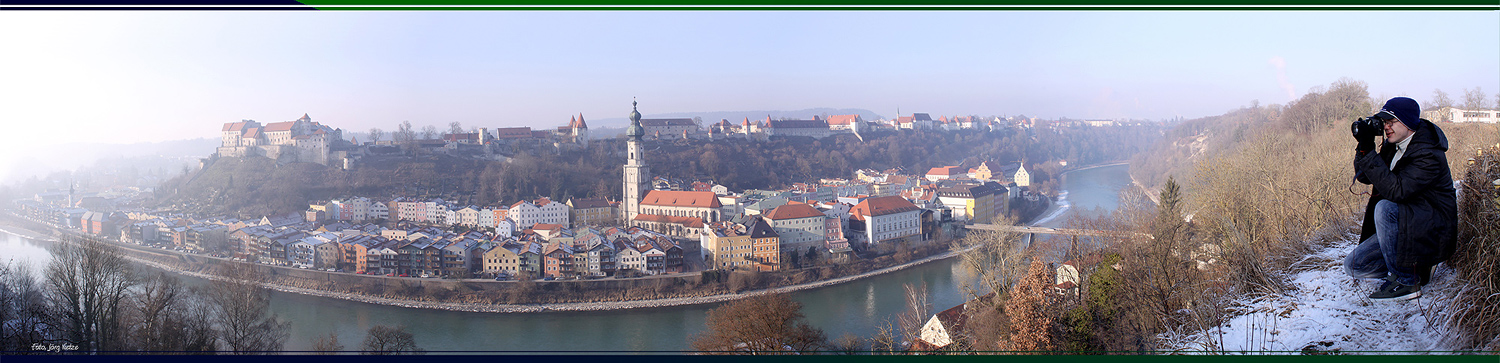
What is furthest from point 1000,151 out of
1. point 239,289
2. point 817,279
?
point 239,289

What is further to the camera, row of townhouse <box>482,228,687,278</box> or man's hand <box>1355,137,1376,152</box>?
row of townhouse <box>482,228,687,278</box>

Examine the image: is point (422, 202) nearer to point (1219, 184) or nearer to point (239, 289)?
point (239, 289)

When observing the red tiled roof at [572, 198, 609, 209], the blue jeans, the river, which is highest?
the blue jeans

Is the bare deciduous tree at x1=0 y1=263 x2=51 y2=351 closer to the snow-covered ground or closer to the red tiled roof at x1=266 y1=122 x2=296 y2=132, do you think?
the snow-covered ground

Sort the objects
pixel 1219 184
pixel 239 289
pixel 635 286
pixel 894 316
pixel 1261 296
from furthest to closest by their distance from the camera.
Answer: pixel 635 286 → pixel 894 316 → pixel 239 289 → pixel 1219 184 → pixel 1261 296

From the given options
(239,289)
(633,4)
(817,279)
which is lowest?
(817,279)

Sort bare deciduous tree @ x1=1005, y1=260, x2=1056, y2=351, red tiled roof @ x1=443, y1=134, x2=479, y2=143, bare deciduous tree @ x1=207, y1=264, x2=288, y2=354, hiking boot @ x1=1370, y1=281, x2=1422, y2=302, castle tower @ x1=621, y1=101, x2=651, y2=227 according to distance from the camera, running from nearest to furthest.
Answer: hiking boot @ x1=1370, y1=281, x2=1422, y2=302 → bare deciduous tree @ x1=1005, y1=260, x2=1056, y2=351 → bare deciduous tree @ x1=207, y1=264, x2=288, y2=354 → castle tower @ x1=621, y1=101, x2=651, y2=227 → red tiled roof @ x1=443, y1=134, x2=479, y2=143

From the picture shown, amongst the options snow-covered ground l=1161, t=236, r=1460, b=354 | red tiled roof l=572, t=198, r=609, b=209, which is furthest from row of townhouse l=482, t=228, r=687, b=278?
snow-covered ground l=1161, t=236, r=1460, b=354
